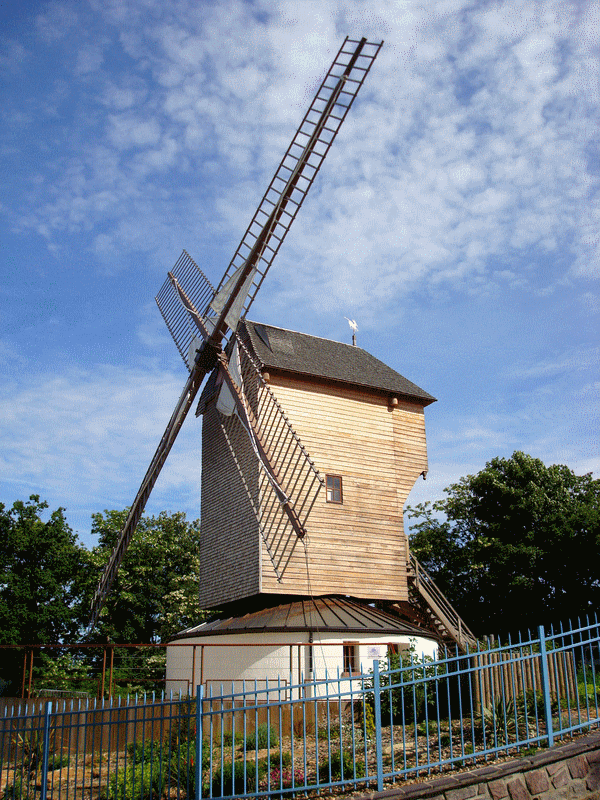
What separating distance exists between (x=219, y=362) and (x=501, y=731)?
620 inches

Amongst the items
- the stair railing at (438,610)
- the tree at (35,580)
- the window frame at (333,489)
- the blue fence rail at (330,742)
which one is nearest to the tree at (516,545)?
the stair railing at (438,610)

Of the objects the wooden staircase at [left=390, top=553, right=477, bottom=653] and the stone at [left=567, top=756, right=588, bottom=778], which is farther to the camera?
the wooden staircase at [left=390, top=553, right=477, bottom=653]

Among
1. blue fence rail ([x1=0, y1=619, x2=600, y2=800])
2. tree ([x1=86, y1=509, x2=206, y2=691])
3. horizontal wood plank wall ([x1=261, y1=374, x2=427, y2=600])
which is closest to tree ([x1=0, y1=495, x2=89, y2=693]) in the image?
tree ([x1=86, y1=509, x2=206, y2=691])

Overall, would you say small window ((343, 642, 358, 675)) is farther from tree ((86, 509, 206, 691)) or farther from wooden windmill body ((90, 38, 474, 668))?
tree ((86, 509, 206, 691))

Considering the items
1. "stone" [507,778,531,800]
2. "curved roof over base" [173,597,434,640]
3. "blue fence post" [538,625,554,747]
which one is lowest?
"stone" [507,778,531,800]

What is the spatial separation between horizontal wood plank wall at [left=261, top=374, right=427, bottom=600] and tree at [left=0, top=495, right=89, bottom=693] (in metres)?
20.0

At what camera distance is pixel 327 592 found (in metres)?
22.5

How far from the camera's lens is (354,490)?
24297 millimetres

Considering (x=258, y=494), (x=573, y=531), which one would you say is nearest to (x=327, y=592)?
(x=258, y=494)

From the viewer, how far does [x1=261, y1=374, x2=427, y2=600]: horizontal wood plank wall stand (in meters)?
22.8

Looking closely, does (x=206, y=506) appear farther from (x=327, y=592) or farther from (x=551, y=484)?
(x=551, y=484)

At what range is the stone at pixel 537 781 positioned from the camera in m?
9.70

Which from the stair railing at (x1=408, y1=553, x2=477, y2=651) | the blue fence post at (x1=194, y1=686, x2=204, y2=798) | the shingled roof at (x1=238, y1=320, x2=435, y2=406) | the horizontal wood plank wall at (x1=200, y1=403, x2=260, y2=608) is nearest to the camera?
the blue fence post at (x1=194, y1=686, x2=204, y2=798)

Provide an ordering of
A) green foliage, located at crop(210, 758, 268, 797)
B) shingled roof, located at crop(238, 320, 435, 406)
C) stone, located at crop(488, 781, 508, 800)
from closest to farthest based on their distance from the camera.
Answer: stone, located at crop(488, 781, 508, 800)
green foliage, located at crop(210, 758, 268, 797)
shingled roof, located at crop(238, 320, 435, 406)
